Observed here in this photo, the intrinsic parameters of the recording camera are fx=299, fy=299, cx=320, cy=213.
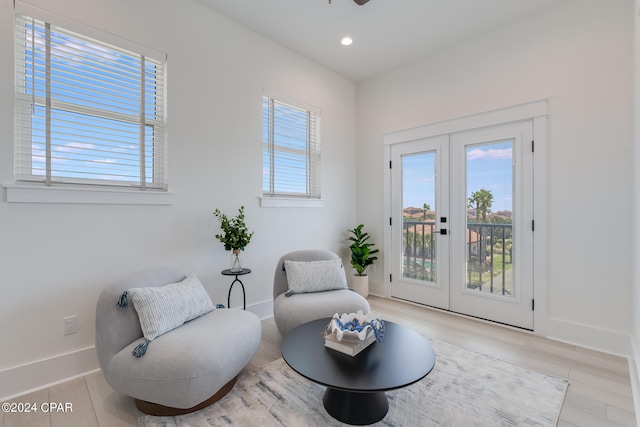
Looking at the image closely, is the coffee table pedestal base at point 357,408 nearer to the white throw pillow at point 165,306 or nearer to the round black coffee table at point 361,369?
the round black coffee table at point 361,369

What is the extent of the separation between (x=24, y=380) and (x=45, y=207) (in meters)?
1.17

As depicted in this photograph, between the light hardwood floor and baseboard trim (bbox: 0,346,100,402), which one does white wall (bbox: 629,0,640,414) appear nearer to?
the light hardwood floor

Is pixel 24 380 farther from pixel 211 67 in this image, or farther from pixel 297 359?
pixel 211 67

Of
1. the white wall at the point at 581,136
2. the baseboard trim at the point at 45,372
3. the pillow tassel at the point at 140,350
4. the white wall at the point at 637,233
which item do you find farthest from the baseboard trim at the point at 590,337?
the baseboard trim at the point at 45,372

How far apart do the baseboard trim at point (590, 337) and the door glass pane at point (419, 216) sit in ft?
4.18

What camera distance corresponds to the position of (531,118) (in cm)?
299

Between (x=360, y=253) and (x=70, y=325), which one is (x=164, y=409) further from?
(x=360, y=253)

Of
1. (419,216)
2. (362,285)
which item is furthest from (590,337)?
(362,285)

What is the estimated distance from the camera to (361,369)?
5.20 feet

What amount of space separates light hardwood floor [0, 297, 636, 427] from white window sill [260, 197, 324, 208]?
1.31 metres

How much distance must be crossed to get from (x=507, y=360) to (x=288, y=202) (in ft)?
8.60

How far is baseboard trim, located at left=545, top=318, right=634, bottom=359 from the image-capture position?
250 cm

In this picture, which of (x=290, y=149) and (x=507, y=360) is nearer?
(x=507, y=360)

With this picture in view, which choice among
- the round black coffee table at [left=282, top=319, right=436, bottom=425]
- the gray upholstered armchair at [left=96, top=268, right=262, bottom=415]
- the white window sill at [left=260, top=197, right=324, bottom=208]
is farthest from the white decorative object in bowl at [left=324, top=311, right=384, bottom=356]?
the white window sill at [left=260, top=197, right=324, bottom=208]
